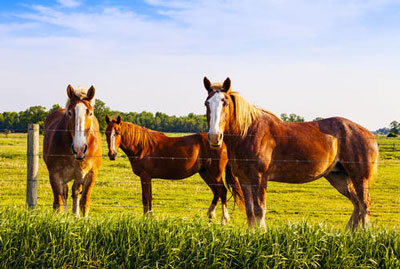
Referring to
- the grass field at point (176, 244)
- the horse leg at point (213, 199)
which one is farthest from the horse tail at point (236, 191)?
the grass field at point (176, 244)

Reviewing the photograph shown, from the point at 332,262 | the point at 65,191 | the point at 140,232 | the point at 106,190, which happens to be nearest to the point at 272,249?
the point at 332,262

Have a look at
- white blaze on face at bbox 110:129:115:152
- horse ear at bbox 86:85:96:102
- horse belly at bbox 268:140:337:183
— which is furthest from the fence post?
horse belly at bbox 268:140:337:183

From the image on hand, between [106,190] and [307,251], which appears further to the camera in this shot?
[106,190]

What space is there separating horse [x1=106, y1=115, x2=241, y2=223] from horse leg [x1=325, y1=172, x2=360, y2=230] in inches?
73.6

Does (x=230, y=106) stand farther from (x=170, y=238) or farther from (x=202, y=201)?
(x=202, y=201)

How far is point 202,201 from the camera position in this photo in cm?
1133

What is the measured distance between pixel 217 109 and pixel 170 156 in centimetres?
332

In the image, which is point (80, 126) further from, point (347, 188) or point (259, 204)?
point (347, 188)

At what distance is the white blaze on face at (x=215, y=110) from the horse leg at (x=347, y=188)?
101 inches

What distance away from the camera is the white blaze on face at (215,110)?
4.86m

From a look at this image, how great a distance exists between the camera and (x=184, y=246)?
4.28 meters

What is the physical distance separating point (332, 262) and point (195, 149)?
14.5 feet

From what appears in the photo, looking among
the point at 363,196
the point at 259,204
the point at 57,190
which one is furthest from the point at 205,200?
the point at 259,204

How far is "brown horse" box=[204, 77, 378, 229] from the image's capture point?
5285 millimetres
